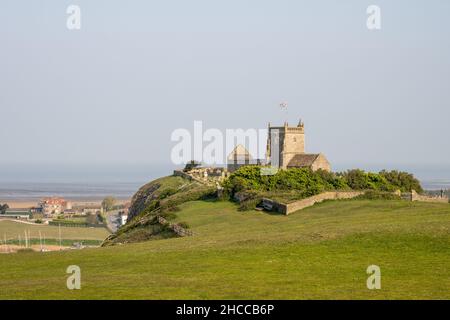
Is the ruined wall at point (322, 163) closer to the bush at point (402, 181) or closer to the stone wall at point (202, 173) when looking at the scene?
the stone wall at point (202, 173)

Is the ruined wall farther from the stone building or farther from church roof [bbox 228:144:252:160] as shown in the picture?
church roof [bbox 228:144:252:160]

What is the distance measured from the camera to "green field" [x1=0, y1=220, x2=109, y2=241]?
129125 millimetres

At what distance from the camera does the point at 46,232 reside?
138 meters

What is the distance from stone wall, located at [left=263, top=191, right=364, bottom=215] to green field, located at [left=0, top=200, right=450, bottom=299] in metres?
7.98

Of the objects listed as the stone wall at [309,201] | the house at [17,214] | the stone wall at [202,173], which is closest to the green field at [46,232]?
the stone wall at [202,173]

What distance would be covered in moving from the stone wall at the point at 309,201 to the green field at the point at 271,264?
7.98 meters

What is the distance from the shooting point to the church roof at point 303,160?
349ft

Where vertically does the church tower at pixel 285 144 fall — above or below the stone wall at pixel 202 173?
above

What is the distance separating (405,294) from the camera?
28.1m

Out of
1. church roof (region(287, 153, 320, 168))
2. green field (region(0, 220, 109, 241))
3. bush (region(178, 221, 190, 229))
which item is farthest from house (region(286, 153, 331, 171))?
bush (region(178, 221, 190, 229))
